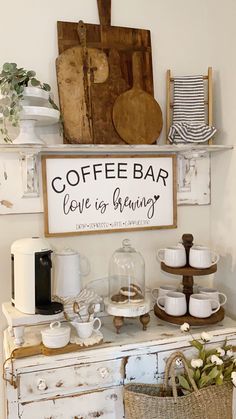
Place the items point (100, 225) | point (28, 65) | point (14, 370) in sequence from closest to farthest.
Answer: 1. point (14, 370)
2. point (28, 65)
3. point (100, 225)

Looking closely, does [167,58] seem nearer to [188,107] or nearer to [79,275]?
[188,107]

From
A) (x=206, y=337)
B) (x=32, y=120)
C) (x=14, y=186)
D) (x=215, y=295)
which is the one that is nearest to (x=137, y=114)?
(x=32, y=120)

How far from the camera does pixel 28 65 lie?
1.82 metres

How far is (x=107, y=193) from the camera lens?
1948 mm

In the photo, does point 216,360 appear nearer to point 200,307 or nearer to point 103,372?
point 200,307

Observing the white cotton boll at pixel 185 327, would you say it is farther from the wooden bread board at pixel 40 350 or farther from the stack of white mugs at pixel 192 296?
the wooden bread board at pixel 40 350

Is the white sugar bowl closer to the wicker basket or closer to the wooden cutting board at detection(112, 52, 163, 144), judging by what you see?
the wicker basket

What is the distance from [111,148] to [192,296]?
72 centimetres

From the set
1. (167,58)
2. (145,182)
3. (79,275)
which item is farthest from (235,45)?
(79,275)

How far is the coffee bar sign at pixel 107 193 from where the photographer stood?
1.87 metres

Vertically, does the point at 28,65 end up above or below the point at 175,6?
below

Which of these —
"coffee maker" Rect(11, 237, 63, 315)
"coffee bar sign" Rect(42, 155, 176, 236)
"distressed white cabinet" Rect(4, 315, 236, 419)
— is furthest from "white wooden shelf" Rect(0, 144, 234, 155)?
"distressed white cabinet" Rect(4, 315, 236, 419)

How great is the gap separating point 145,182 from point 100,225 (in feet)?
0.97

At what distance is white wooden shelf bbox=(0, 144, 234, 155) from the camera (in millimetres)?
1705
